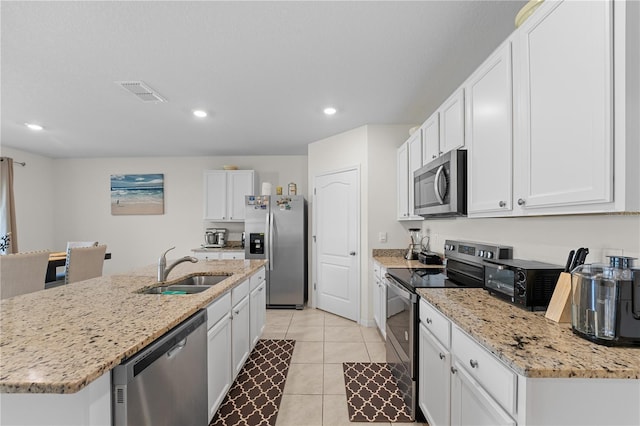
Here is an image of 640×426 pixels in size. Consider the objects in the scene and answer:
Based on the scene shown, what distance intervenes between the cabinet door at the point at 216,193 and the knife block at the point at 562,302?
4716 millimetres

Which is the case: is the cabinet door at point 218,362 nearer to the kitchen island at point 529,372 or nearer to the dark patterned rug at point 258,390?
the dark patterned rug at point 258,390

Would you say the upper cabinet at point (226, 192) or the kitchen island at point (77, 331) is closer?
the kitchen island at point (77, 331)

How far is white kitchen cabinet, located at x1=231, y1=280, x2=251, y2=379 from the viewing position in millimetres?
2178

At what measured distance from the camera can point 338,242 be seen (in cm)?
405

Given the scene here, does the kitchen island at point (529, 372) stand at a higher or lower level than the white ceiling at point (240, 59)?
lower

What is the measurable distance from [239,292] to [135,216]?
4293 mm

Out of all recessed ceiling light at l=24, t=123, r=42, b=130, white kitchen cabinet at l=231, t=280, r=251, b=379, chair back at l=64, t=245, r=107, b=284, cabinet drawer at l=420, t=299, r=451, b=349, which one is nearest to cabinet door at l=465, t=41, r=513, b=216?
cabinet drawer at l=420, t=299, r=451, b=349

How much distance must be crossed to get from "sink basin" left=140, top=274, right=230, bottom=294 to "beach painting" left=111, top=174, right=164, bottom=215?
11.9ft

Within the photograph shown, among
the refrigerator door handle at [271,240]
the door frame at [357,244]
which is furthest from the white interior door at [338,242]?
the refrigerator door handle at [271,240]

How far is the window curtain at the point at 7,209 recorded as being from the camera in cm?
456

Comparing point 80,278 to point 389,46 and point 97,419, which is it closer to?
point 97,419

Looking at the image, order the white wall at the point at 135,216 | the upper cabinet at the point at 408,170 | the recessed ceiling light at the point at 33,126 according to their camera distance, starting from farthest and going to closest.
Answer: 1. the white wall at the point at 135,216
2. the recessed ceiling light at the point at 33,126
3. the upper cabinet at the point at 408,170

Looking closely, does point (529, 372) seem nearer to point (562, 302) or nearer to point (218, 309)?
point (562, 302)

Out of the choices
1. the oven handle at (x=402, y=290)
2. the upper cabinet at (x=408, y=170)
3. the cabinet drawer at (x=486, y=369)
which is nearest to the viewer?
the cabinet drawer at (x=486, y=369)
